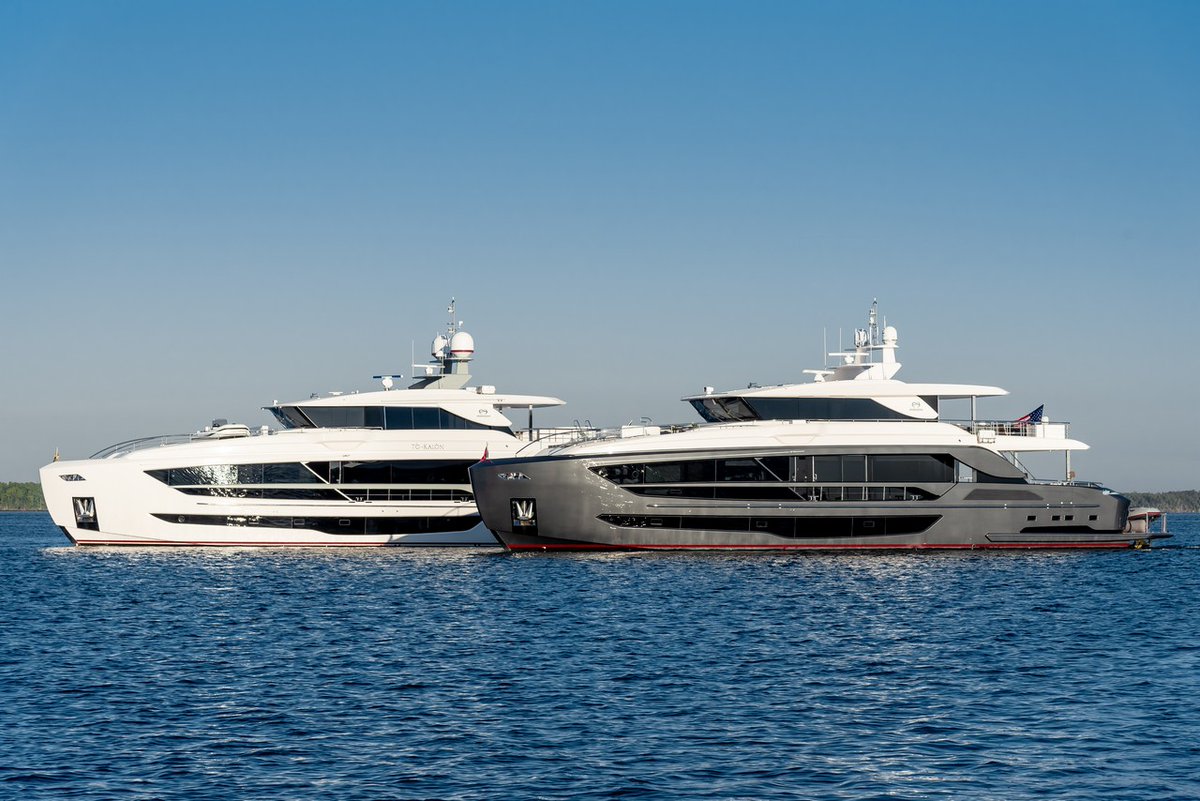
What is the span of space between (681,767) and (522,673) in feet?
27.6

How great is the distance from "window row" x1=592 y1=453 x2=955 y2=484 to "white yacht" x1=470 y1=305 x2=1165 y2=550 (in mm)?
53

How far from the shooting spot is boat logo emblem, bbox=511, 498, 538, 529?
5306 cm

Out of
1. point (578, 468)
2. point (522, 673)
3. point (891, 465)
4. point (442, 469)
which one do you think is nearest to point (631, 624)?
point (522, 673)

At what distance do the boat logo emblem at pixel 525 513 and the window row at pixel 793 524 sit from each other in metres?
2.73

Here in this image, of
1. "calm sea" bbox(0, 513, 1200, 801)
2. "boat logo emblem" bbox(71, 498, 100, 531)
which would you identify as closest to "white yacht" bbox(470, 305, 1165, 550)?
"calm sea" bbox(0, 513, 1200, 801)

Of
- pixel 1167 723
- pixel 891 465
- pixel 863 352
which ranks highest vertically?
pixel 863 352

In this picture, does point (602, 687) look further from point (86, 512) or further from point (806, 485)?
point (86, 512)

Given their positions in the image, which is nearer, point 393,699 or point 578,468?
point 393,699

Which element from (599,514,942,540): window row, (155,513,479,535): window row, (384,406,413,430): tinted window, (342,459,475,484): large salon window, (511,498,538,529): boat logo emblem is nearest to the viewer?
(511,498,538,529): boat logo emblem

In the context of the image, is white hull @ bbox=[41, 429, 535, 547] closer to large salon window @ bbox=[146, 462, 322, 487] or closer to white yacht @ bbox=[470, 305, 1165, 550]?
large salon window @ bbox=[146, 462, 322, 487]

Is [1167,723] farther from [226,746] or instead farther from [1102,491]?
[1102,491]

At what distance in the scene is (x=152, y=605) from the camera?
128 ft

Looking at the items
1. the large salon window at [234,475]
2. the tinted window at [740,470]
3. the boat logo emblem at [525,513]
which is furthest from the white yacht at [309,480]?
the tinted window at [740,470]

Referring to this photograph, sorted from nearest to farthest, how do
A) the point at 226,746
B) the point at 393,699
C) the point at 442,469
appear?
1. the point at 226,746
2. the point at 393,699
3. the point at 442,469
